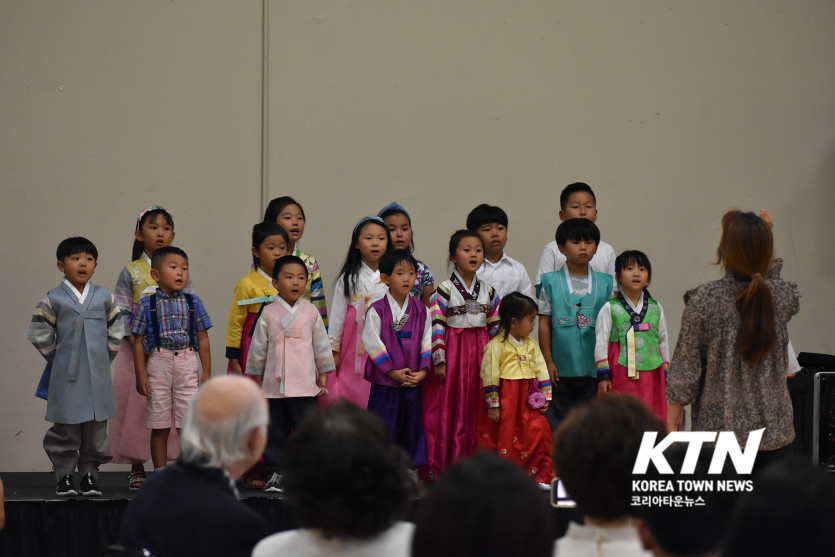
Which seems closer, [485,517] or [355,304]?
[485,517]

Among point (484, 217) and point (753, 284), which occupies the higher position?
point (484, 217)

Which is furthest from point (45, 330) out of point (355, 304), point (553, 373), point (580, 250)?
point (580, 250)

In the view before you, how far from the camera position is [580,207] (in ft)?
16.3

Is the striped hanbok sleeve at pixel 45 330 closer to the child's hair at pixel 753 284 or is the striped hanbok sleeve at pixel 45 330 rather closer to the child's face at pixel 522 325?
the child's face at pixel 522 325

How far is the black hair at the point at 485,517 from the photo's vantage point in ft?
4.10

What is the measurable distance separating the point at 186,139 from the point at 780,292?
12.8 ft

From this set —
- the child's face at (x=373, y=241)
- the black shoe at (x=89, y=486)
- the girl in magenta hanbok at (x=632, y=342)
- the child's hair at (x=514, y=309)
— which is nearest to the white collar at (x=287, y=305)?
the child's face at (x=373, y=241)

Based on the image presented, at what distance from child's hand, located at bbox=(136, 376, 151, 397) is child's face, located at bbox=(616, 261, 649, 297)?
2.21 meters

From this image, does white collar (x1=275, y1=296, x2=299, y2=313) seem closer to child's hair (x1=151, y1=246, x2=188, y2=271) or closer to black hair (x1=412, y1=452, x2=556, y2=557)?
child's hair (x1=151, y1=246, x2=188, y2=271)

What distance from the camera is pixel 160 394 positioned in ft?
14.1

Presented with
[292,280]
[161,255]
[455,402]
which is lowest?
[455,402]

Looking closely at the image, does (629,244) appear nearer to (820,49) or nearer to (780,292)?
(820,49)

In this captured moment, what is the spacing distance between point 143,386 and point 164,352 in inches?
6.8

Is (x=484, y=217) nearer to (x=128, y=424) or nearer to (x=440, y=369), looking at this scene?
(x=440, y=369)
